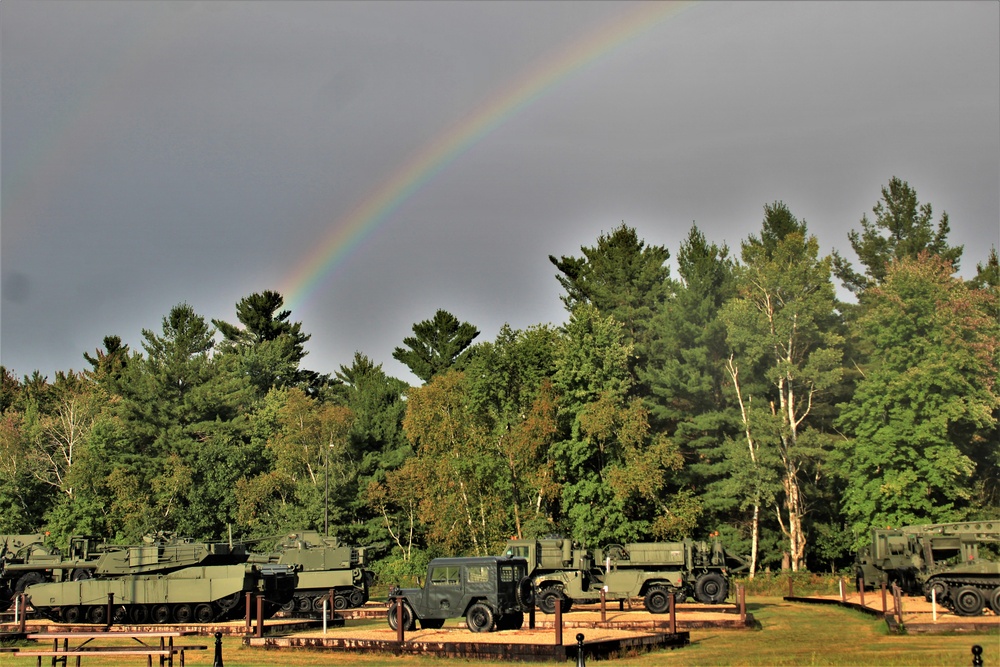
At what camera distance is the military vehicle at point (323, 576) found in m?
35.9

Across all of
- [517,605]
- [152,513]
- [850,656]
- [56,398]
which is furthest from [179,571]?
[56,398]

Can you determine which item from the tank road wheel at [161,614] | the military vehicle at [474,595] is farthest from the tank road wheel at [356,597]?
the military vehicle at [474,595]

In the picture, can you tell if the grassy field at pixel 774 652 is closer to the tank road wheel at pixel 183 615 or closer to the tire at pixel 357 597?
the tank road wheel at pixel 183 615

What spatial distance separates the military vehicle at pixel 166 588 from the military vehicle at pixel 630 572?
8266mm

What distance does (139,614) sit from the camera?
33750 mm

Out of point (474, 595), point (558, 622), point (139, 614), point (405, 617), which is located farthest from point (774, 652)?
point (139, 614)

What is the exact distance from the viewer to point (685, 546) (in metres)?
33.6

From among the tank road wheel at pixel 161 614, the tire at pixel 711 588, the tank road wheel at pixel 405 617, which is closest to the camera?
the tank road wheel at pixel 405 617

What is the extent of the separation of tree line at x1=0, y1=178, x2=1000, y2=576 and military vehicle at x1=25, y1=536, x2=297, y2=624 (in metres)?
13.3

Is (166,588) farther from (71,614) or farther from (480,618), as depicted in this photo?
(480,618)

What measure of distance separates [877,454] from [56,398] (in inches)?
2664

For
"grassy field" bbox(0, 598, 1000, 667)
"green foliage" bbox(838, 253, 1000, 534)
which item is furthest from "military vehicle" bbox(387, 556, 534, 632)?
"green foliage" bbox(838, 253, 1000, 534)

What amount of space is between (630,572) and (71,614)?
18753 millimetres

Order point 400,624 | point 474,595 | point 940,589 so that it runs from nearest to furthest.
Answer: point 400,624
point 474,595
point 940,589
